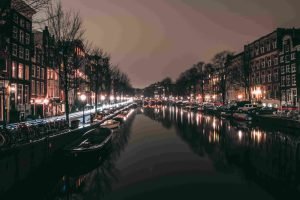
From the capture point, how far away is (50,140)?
25000 millimetres

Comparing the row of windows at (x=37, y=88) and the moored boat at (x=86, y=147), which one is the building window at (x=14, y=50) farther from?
the moored boat at (x=86, y=147)

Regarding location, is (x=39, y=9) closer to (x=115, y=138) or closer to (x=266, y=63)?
(x=115, y=138)

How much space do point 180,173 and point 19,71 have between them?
123 ft

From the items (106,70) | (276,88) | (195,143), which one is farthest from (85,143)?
(276,88)

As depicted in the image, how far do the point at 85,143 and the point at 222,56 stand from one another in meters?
90.4

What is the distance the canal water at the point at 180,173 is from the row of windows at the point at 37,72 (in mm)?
28466

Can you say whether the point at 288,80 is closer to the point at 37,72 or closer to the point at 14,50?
the point at 37,72

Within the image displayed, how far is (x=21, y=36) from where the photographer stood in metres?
52.0

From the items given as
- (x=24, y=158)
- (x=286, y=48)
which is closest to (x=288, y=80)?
(x=286, y=48)

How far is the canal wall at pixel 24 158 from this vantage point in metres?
18.0

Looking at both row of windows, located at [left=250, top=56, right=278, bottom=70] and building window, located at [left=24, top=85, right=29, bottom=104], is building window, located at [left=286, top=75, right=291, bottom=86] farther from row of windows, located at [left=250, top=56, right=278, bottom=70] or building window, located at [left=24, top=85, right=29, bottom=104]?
building window, located at [left=24, top=85, right=29, bottom=104]

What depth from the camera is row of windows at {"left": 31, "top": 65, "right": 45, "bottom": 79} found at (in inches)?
2279

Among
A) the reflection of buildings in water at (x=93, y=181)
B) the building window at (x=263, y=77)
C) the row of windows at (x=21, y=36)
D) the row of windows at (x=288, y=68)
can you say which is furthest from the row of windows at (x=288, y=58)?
the reflection of buildings in water at (x=93, y=181)

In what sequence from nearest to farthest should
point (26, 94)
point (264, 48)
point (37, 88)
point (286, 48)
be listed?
point (26, 94)
point (37, 88)
point (286, 48)
point (264, 48)
